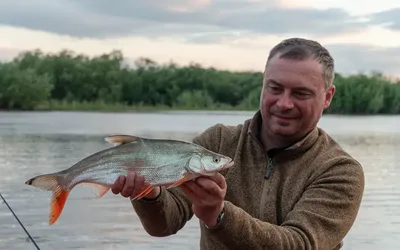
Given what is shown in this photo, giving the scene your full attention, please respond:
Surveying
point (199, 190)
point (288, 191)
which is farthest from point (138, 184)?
point (288, 191)

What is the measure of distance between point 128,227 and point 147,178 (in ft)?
36.1

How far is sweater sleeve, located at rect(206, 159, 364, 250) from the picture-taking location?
363 cm

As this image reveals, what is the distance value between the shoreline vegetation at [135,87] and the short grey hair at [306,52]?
85.8 m

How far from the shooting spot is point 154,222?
13.7 ft

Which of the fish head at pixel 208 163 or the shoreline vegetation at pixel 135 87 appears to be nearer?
the fish head at pixel 208 163

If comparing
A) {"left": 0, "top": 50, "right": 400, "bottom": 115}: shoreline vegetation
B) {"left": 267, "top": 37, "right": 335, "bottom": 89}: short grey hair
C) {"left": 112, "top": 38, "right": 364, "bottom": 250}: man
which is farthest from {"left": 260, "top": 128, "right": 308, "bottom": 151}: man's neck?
{"left": 0, "top": 50, "right": 400, "bottom": 115}: shoreline vegetation

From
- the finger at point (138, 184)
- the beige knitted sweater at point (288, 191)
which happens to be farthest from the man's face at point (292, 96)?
the finger at point (138, 184)

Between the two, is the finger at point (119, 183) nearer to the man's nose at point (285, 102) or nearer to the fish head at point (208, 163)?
the fish head at point (208, 163)

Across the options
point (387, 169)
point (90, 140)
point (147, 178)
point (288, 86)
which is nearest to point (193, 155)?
point (147, 178)

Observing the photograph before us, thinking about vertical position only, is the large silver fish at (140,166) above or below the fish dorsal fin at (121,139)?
below

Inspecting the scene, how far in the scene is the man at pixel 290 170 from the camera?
3941 mm

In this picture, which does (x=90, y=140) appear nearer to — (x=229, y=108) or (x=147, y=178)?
(x=147, y=178)

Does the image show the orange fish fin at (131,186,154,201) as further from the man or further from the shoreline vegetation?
the shoreline vegetation

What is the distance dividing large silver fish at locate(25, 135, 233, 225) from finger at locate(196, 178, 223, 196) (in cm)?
4
